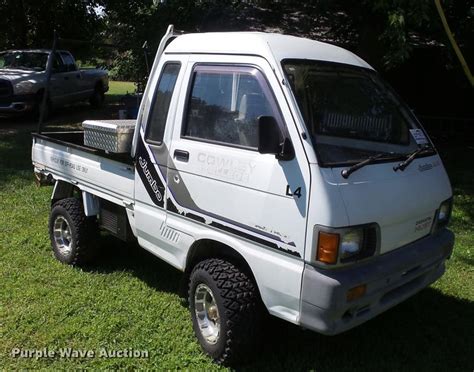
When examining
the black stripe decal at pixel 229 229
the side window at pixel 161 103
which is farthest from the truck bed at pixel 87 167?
the black stripe decal at pixel 229 229

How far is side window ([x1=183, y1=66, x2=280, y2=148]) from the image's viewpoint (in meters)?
3.20

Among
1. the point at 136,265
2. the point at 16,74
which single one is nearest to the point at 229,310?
the point at 136,265

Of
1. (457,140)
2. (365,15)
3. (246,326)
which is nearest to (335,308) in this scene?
(246,326)

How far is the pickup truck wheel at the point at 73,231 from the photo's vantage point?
15.7 feet

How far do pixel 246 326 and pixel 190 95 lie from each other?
1.67m

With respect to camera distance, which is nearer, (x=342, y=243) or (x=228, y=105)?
(x=342, y=243)

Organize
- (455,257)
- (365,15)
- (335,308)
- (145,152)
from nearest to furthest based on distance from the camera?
(335,308)
(145,152)
(455,257)
(365,15)

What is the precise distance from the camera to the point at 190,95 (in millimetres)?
3633

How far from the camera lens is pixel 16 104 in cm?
1362

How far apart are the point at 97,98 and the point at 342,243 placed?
15835 millimetres

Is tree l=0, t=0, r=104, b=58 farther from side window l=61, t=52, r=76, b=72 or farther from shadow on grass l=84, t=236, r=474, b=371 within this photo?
shadow on grass l=84, t=236, r=474, b=371

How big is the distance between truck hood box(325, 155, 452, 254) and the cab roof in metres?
0.90

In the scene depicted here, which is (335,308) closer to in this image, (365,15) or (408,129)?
(408,129)

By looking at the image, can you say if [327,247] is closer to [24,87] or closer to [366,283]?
[366,283]
